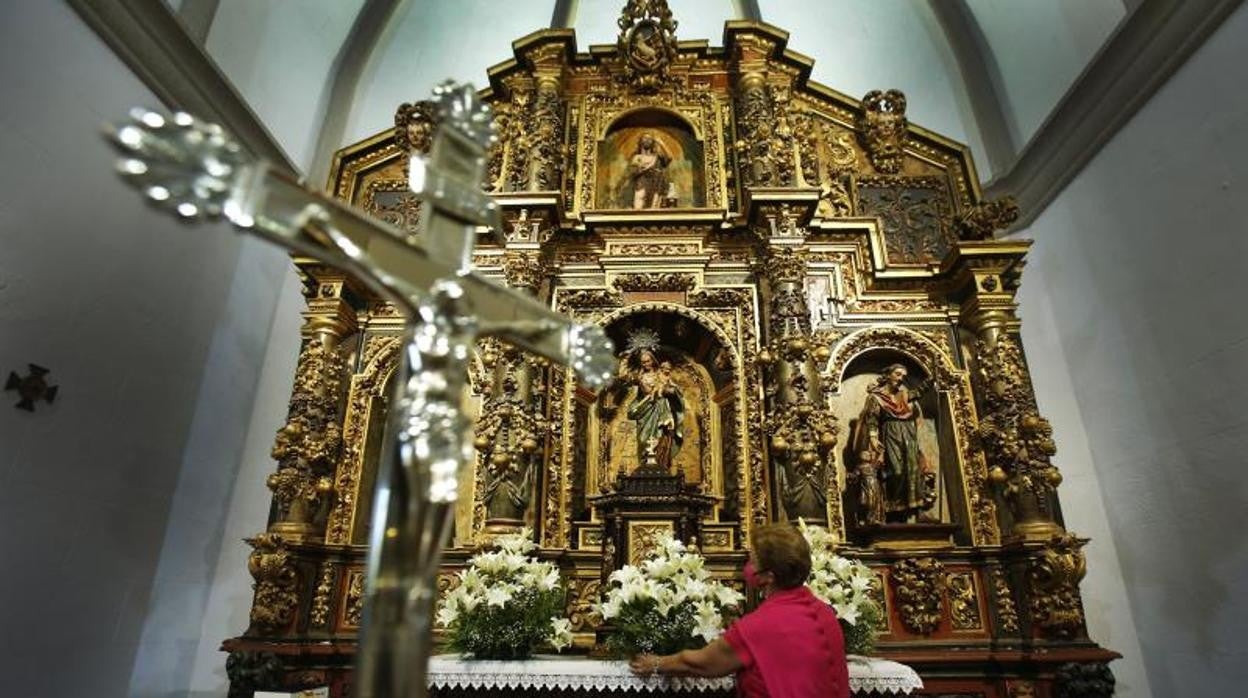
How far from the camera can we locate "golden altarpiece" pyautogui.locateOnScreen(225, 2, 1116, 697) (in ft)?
17.6

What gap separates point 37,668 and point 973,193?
8.99 metres

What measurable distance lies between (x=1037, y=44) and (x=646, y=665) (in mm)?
8010

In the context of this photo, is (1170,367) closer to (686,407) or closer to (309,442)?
(686,407)

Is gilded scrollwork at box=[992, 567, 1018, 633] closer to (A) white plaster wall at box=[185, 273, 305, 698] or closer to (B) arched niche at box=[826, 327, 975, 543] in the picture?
(B) arched niche at box=[826, 327, 975, 543]

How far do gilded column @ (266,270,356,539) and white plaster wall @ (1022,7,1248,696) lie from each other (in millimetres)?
6927

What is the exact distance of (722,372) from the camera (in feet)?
21.5

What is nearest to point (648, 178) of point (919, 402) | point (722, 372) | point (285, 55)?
point (722, 372)

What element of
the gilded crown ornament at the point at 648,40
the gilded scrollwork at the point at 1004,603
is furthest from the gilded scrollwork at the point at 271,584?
the gilded crown ornament at the point at 648,40

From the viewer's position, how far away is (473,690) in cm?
379

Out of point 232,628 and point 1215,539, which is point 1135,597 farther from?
point 232,628

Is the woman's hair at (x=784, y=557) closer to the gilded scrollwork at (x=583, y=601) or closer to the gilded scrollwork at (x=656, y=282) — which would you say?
the gilded scrollwork at (x=583, y=601)

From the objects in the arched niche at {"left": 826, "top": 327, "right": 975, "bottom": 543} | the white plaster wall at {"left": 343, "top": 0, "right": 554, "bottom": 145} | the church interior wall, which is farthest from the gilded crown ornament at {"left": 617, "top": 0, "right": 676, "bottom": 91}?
the church interior wall

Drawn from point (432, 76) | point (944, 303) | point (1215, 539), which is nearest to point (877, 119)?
point (944, 303)

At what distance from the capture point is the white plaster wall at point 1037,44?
6.79m
